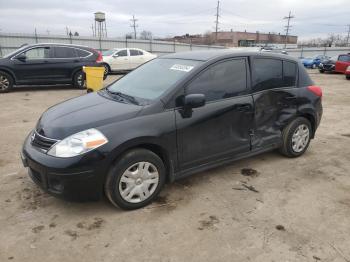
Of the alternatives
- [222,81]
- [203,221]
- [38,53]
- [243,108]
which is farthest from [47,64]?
[203,221]

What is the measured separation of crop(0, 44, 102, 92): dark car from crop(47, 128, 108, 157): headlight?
899cm

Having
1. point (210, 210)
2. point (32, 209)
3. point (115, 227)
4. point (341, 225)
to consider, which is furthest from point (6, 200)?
point (341, 225)

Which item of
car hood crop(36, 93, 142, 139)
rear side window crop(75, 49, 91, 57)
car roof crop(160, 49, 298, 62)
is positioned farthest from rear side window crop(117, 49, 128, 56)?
car hood crop(36, 93, 142, 139)

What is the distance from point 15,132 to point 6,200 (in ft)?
9.77

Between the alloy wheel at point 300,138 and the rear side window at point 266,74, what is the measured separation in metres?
0.82

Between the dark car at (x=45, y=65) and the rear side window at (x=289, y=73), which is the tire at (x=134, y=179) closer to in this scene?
the rear side window at (x=289, y=73)

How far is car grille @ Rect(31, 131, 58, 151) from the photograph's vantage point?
3.06m

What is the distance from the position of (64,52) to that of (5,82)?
2273 millimetres

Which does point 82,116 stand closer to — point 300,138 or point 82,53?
point 300,138

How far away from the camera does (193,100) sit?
10.9 feet

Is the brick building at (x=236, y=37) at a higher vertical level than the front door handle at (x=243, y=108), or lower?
higher

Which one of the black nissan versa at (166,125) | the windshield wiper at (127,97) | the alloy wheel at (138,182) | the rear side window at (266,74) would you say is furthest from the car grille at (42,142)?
the rear side window at (266,74)

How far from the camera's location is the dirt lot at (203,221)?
2682 mm

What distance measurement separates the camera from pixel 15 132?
6078 mm
